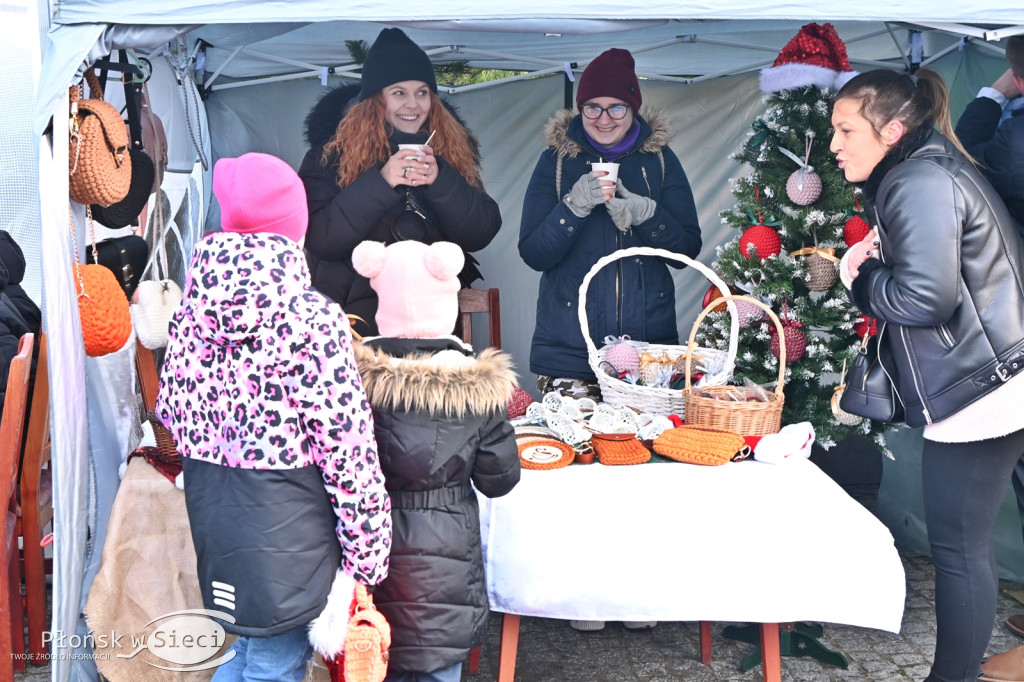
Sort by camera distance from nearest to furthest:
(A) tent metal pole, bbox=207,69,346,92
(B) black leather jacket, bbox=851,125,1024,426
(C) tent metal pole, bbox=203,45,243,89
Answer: (B) black leather jacket, bbox=851,125,1024,426, (C) tent metal pole, bbox=203,45,243,89, (A) tent metal pole, bbox=207,69,346,92

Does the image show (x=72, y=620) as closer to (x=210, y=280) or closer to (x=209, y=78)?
(x=210, y=280)

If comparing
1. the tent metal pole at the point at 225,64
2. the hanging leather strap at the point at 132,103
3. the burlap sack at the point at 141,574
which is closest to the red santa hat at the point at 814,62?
the hanging leather strap at the point at 132,103

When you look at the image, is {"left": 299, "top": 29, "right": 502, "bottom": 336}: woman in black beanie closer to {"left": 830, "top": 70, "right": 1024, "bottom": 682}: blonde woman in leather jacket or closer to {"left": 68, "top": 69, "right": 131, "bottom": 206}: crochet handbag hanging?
{"left": 68, "top": 69, "right": 131, "bottom": 206}: crochet handbag hanging

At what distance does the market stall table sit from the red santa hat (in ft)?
5.22

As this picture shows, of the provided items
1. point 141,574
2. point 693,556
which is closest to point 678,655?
point 693,556

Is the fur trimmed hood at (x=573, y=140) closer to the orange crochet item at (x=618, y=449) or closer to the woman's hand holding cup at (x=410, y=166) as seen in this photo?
the woman's hand holding cup at (x=410, y=166)

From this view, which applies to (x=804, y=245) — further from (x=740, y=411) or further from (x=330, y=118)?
(x=330, y=118)

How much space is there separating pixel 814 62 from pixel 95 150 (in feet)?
8.08

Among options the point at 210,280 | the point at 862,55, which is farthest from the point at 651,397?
the point at 862,55

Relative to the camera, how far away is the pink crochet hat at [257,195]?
188cm

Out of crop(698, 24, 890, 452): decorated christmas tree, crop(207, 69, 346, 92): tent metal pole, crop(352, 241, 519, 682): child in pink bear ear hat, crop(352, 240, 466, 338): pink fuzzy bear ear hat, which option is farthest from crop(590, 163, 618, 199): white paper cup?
crop(207, 69, 346, 92): tent metal pole

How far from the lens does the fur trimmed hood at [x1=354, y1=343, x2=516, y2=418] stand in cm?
203

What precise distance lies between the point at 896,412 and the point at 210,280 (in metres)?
1.91

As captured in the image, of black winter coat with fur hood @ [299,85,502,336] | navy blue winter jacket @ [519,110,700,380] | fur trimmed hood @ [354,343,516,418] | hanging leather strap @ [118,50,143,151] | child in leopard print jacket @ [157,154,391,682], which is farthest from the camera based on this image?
navy blue winter jacket @ [519,110,700,380]
